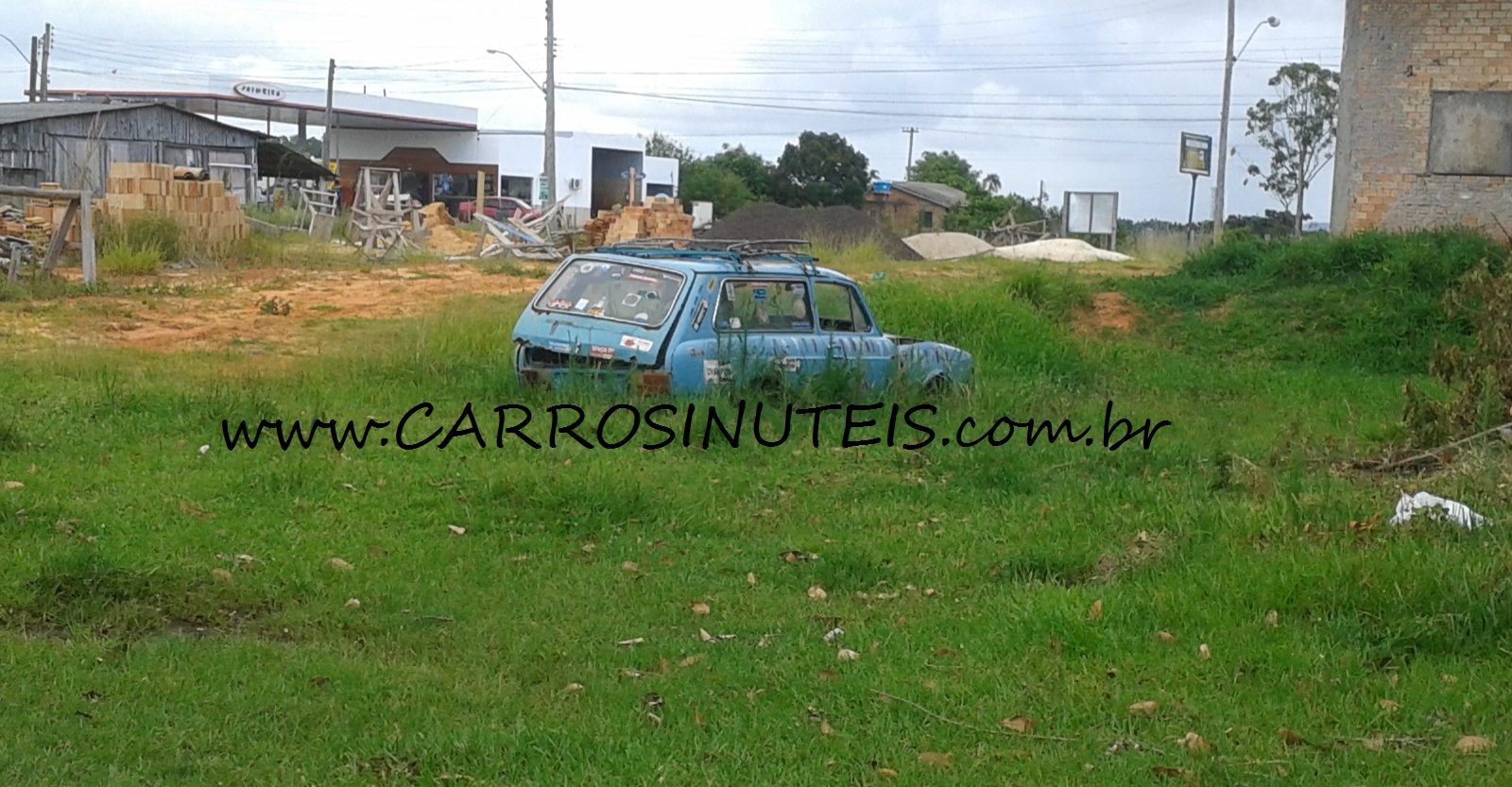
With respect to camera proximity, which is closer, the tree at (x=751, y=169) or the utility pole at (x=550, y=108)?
the utility pole at (x=550, y=108)

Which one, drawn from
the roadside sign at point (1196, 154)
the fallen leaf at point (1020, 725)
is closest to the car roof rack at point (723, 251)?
the fallen leaf at point (1020, 725)

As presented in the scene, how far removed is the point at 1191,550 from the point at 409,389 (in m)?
6.47

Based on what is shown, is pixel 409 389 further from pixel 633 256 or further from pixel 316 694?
pixel 316 694

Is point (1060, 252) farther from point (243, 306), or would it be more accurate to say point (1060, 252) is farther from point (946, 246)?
point (243, 306)

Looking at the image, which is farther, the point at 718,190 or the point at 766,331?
the point at 718,190

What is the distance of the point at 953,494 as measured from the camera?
914cm

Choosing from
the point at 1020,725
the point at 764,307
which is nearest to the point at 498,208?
the point at 764,307

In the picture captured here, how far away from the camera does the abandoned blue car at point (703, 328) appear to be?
10.9 metres

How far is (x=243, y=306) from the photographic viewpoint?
1895cm

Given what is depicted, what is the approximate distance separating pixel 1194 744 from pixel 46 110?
35.3m

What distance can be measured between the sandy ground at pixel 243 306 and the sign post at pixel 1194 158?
83.1 feet

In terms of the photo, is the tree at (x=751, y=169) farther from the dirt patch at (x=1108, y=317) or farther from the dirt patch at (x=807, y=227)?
the dirt patch at (x=1108, y=317)

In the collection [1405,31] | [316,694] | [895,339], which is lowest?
[316,694]

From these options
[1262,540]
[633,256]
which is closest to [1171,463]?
[1262,540]
